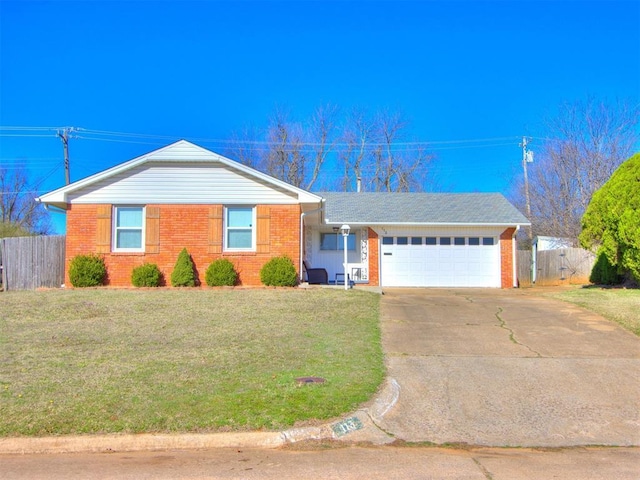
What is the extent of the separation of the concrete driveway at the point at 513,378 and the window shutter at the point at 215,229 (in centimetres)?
665

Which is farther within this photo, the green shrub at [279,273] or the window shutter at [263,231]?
the window shutter at [263,231]

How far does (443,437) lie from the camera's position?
5461mm

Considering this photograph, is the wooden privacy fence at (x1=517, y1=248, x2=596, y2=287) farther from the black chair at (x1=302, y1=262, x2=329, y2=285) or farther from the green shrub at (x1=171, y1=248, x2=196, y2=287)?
the green shrub at (x1=171, y1=248, x2=196, y2=287)

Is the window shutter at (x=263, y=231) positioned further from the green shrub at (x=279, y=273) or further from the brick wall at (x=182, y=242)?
the green shrub at (x=279, y=273)

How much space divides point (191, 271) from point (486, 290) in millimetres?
10397

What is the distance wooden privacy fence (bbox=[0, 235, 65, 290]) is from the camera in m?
17.3

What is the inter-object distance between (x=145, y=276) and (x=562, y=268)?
56.8ft

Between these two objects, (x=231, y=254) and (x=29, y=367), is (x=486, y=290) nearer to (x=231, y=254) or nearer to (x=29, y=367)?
(x=231, y=254)

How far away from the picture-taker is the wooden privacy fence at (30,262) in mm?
17328

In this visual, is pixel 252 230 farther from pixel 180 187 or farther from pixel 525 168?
pixel 525 168

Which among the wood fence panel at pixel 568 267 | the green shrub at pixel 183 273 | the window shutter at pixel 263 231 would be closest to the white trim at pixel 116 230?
the green shrub at pixel 183 273

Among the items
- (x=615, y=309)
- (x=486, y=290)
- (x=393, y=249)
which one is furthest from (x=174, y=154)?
(x=615, y=309)

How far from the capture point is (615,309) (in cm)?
1245

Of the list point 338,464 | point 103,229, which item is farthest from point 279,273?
point 338,464
